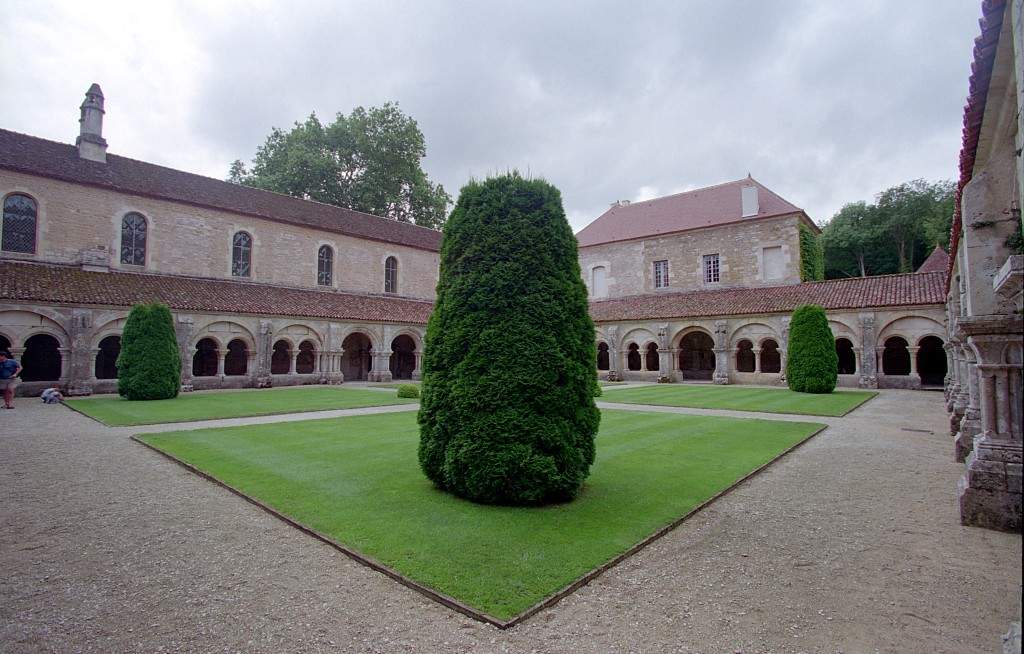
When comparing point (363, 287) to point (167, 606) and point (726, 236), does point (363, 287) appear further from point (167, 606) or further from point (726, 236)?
point (167, 606)

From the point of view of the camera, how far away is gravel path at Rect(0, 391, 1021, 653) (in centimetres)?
289

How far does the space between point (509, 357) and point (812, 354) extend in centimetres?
1714

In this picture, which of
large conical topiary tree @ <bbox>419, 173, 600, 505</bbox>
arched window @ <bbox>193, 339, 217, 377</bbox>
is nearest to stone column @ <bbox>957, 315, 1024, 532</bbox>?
large conical topiary tree @ <bbox>419, 173, 600, 505</bbox>

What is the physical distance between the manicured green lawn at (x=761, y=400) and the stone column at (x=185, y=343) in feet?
51.2

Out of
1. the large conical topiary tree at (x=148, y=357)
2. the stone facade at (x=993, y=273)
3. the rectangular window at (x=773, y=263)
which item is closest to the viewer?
the stone facade at (x=993, y=273)

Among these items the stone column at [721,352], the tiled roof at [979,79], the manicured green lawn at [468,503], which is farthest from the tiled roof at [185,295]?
the tiled roof at [979,79]

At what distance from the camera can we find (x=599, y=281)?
3306 cm

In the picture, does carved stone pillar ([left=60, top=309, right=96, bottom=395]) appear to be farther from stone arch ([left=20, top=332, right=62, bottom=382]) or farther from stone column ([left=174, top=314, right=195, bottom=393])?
stone column ([left=174, top=314, right=195, bottom=393])

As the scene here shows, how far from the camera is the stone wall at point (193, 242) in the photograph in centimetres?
1934

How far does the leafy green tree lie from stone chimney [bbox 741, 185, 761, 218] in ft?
73.8

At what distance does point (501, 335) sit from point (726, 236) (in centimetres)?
2624

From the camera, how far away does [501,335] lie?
5.41 meters

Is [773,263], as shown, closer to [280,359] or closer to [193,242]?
[280,359]

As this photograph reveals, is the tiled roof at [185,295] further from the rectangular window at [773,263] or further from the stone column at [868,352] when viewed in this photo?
the stone column at [868,352]
